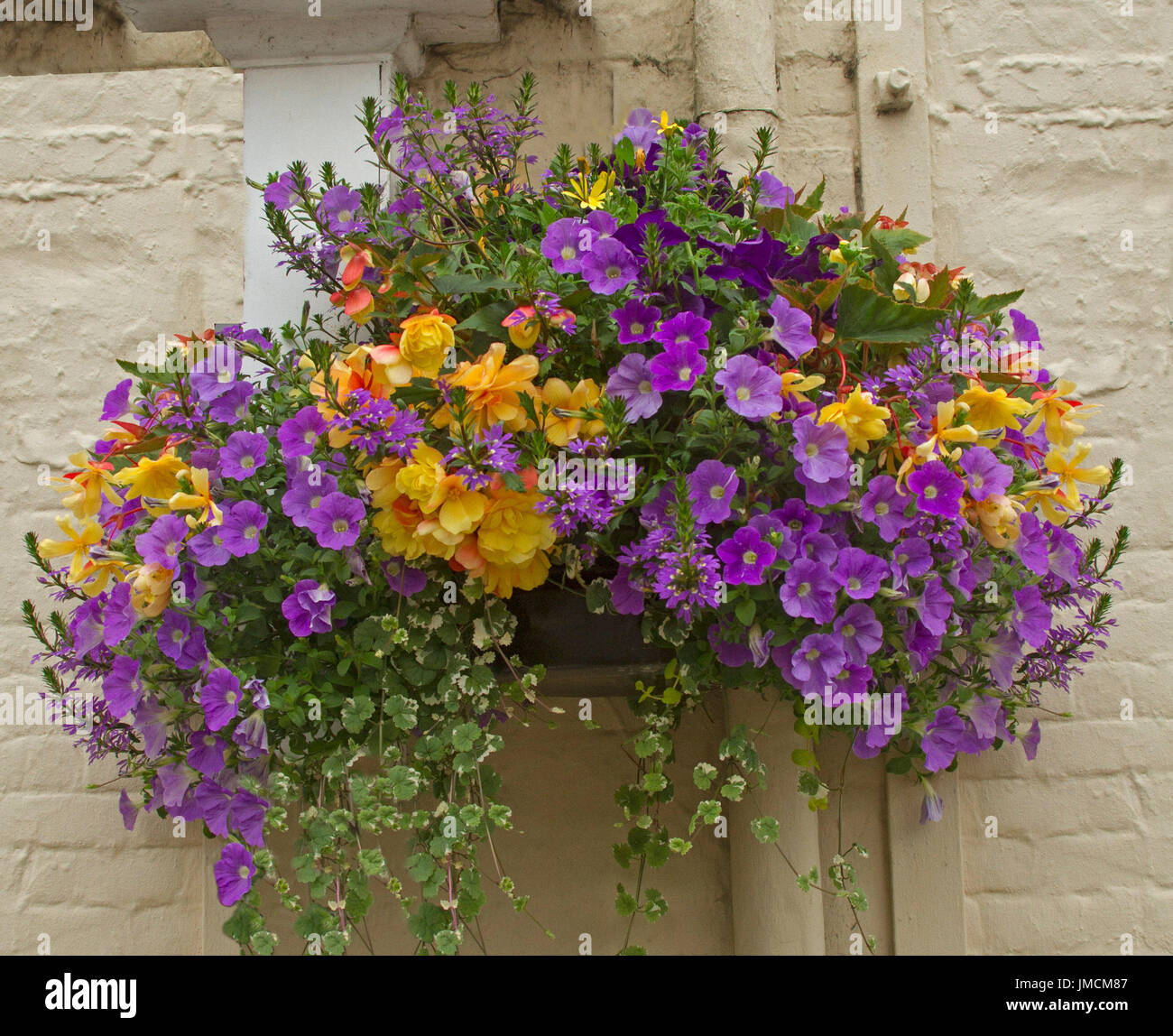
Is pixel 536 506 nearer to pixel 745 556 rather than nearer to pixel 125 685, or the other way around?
pixel 745 556

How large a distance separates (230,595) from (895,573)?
850 mm

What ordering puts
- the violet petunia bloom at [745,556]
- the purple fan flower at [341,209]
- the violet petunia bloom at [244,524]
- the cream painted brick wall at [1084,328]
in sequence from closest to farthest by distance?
the violet petunia bloom at [745,556] → the violet petunia bloom at [244,524] → the purple fan flower at [341,209] → the cream painted brick wall at [1084,328]

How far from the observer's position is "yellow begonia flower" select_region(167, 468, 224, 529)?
1.28 m

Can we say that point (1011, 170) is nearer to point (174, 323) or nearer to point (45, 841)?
point (174, 323)

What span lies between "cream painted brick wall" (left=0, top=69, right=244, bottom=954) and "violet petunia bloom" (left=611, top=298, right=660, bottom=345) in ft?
3.04

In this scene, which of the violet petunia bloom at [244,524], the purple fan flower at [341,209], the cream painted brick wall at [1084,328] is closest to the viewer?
the violet petunia bloom at [244,524]

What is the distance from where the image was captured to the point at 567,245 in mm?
1310

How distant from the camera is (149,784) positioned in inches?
58.2

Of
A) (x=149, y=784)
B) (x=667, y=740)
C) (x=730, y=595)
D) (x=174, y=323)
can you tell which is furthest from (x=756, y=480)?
(x=174, y=323)

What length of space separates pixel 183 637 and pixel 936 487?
3.10ft

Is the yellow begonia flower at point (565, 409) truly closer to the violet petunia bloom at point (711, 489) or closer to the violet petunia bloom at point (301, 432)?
the violet petunia bloom at point (711, 489)

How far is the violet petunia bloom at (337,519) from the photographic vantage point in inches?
50.1

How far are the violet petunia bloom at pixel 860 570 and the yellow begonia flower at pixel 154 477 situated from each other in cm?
83

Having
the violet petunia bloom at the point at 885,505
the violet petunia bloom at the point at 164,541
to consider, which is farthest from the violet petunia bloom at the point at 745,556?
the violet petunia bloom at the point at 164,541
